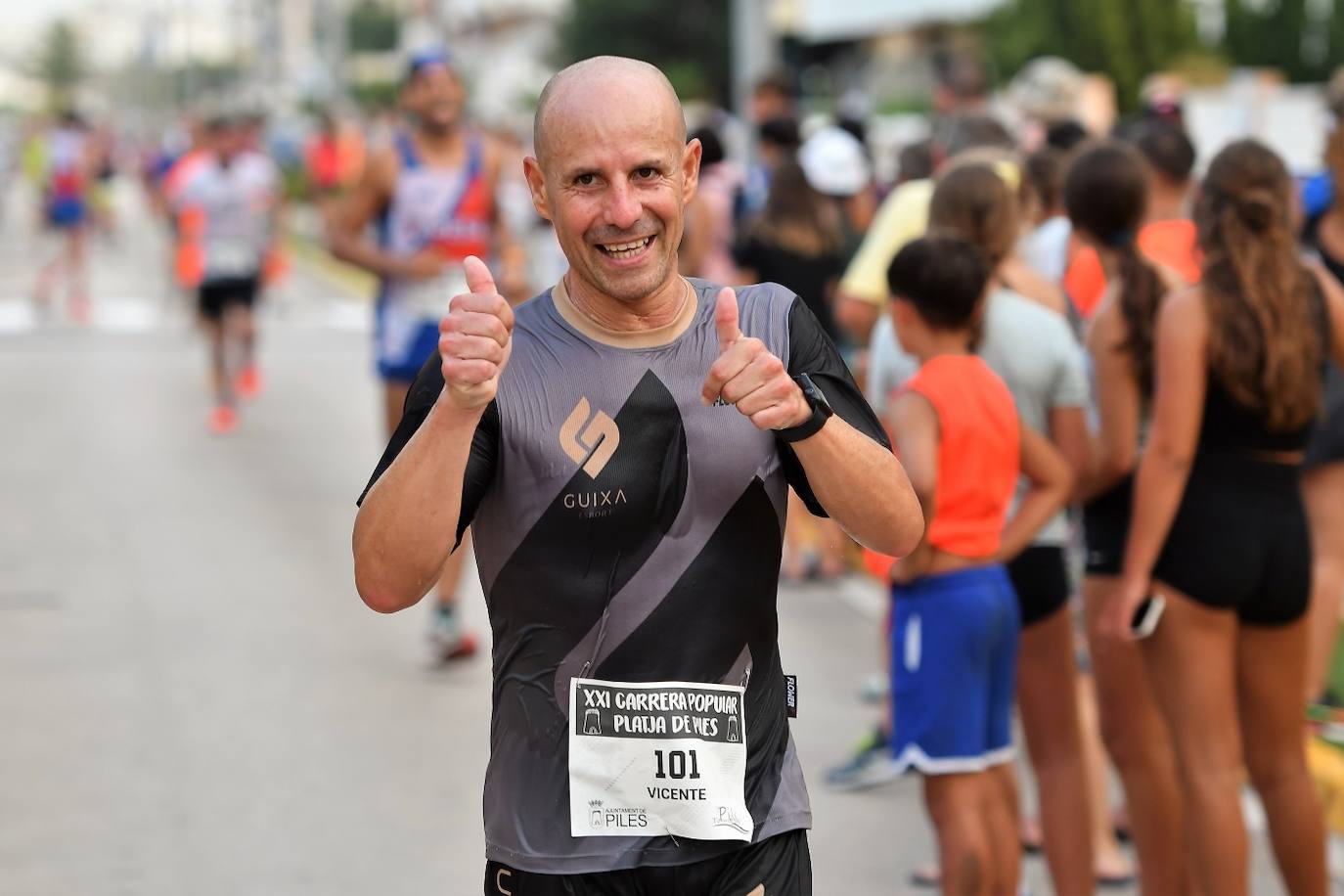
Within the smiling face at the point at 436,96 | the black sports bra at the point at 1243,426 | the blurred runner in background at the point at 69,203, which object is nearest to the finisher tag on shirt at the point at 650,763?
the black sports bra at the point at 1243,426

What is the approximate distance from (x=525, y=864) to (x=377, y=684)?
17.0ft

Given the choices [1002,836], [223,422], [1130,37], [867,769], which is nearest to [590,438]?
[1002,836]

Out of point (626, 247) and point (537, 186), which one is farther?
point (537, 186)

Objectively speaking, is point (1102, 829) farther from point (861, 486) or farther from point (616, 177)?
point (616, 177)

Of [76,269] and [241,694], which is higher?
[76,269]

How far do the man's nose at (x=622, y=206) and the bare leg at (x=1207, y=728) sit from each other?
2.36 metres

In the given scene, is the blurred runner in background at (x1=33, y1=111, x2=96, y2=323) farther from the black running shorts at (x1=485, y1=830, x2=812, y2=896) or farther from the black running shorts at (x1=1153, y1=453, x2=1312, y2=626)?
the black running shorts at (x1=485, y1=830, x2=812, y2=896)

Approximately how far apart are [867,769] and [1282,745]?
Result: 7.31ft

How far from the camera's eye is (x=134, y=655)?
8.70 metres

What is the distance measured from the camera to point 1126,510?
17.3ft

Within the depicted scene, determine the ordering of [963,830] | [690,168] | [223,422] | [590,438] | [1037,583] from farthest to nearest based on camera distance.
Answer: [223,422], [1037,583], [963,830], [690,168], [590,438]

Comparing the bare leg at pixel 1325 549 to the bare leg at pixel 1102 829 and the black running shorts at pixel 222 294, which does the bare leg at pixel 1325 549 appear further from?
the black running shorts at pixel 222 294

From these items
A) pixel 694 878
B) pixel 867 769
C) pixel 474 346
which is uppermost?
pixel 474 346

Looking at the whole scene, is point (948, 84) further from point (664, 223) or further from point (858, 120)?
point (664, 223)
